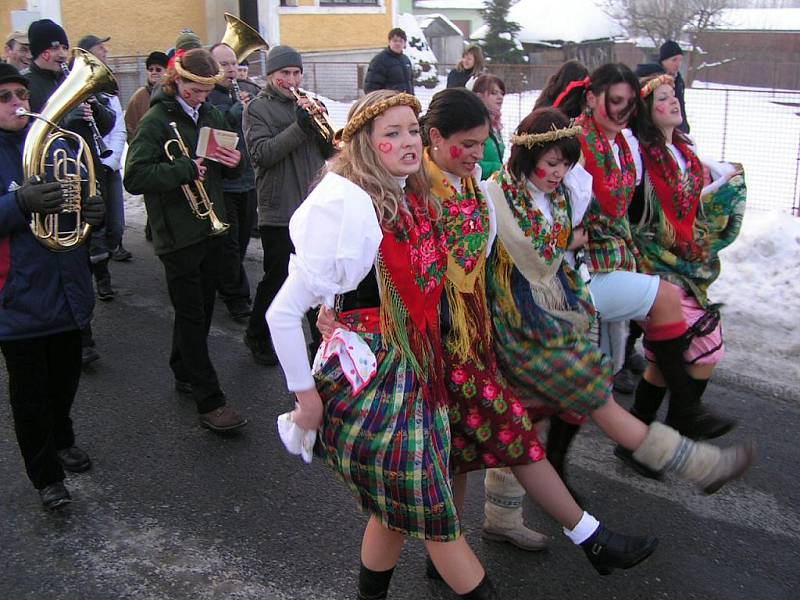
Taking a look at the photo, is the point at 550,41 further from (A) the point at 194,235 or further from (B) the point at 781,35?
(A) the point at 194,235

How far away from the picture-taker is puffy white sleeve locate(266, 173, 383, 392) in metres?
2.37

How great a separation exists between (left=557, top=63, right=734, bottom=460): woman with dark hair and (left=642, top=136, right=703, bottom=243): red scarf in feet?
0.31

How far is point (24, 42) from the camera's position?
7.92 metres

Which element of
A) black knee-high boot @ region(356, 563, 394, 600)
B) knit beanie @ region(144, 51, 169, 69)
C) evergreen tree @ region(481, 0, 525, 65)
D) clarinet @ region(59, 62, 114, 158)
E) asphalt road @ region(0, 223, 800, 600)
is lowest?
asphalt road @ region(0, 223, 800, 600)

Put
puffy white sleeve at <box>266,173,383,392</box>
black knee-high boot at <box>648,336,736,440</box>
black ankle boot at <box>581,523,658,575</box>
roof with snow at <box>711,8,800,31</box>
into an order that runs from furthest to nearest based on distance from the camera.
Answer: roof with snow at <box>711,8,800,31</box> → black knee-high boot at <box>648,336,736,440</box> → black ankle boot at <box>581,523,658,575</box> → puffy white sleeve at <box>266,173,383,392</box>

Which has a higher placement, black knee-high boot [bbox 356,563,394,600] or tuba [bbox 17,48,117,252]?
tuba [bbox 17,48,117,252]

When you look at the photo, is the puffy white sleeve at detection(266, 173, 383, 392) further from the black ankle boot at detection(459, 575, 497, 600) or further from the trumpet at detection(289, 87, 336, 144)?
the trumpet at detection(289, 87, 336, 144)

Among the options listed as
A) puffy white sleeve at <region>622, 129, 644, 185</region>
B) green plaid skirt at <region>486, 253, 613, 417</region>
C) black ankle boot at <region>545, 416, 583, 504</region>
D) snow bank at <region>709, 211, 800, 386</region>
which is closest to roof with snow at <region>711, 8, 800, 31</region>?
snow bank at <region>709, 211, 800, 386</region>

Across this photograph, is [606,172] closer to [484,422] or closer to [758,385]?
[484,422]

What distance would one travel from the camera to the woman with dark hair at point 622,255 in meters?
3.40

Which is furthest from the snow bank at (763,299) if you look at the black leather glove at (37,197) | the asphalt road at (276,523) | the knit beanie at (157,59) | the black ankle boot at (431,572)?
the knit beanie at (157,59)

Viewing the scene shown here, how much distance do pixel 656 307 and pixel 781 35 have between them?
34572 mm

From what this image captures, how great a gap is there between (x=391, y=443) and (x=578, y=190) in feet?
4.74

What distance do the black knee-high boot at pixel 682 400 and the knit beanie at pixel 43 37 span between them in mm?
4488
